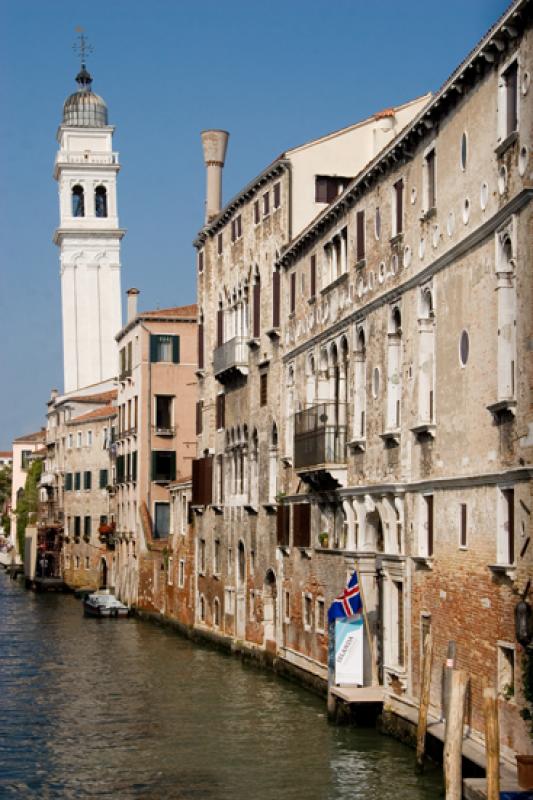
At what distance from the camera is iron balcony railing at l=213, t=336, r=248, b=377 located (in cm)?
3525

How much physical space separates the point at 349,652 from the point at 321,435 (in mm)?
4698

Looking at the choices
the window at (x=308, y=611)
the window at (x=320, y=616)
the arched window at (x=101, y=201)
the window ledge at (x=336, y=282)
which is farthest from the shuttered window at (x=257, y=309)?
the arched window at (x=101, y=201)

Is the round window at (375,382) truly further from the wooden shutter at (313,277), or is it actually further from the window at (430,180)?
the wooden shutter at (313,277)

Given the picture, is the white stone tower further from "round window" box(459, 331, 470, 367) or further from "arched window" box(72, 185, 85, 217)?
"round window" box(459, 331, 470, 367)

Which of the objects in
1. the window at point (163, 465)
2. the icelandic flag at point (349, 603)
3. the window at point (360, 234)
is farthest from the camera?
the window at point (163, 465)

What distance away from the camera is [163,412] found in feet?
172

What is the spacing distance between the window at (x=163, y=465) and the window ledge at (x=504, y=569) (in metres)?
35.1

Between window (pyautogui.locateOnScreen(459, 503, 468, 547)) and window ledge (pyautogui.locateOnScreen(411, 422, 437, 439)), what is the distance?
1669 millimetres

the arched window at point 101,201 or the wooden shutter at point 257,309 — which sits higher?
the arched window at point 101,201

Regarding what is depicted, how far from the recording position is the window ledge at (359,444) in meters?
24.7

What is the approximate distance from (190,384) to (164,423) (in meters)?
2.64

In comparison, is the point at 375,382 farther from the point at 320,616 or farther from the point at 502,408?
the point at 502,408

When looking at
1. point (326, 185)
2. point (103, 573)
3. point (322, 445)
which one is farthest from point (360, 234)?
point (103, 573)

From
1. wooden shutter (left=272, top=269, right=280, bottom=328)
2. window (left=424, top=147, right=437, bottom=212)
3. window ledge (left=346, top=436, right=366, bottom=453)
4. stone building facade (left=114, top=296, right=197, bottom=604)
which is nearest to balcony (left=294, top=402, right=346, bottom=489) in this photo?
window ledge (left=346, top=436, right=366, bottom=453)
